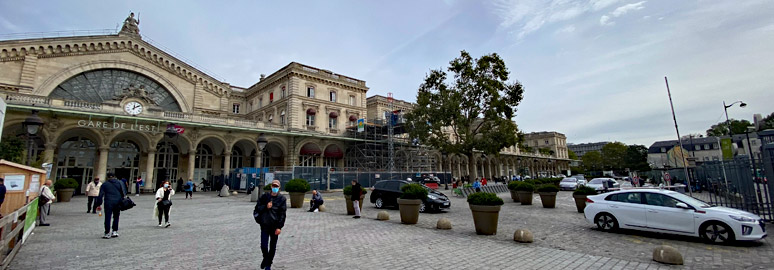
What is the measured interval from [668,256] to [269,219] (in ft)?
23.3

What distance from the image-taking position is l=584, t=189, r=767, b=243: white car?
24.5 feet

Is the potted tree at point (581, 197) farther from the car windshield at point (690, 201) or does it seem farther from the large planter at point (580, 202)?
the car windshield at point (690, 201)

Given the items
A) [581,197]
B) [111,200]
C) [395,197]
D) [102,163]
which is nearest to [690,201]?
[581,197]

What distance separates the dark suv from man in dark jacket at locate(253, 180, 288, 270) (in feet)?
29.9

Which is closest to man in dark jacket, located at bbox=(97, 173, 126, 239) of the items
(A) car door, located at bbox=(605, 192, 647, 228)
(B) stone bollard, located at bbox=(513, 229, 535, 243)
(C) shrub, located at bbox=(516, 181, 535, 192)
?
(B) stone bollard, located at bbox=(513, 229, 535, 243)

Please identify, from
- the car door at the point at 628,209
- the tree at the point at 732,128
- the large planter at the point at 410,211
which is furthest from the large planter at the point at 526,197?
the tree at the point at 732,128

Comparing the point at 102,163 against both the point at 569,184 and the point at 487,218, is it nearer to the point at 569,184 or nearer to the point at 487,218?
the point at 487,218

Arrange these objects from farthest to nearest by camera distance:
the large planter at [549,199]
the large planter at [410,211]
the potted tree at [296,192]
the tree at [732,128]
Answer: the tree at [732,128]
the potted tree at [296,192]
the large planter at [549,199]
the large planter at [410,211]

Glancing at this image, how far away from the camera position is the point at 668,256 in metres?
5.89

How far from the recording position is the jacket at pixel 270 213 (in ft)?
17.9

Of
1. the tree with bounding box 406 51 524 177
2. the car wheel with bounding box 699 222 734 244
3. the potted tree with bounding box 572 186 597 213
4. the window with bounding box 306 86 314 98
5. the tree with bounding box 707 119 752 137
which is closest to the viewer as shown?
the car wheel with bounding box 699 222 734 244

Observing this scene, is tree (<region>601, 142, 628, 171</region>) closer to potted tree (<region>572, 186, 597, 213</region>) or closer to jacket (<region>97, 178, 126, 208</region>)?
potted tree (<region>572, 186, 597, 213</region>)

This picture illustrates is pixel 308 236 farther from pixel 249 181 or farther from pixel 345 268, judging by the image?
pixel 249 181

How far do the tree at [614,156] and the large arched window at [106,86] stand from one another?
86176 mm
